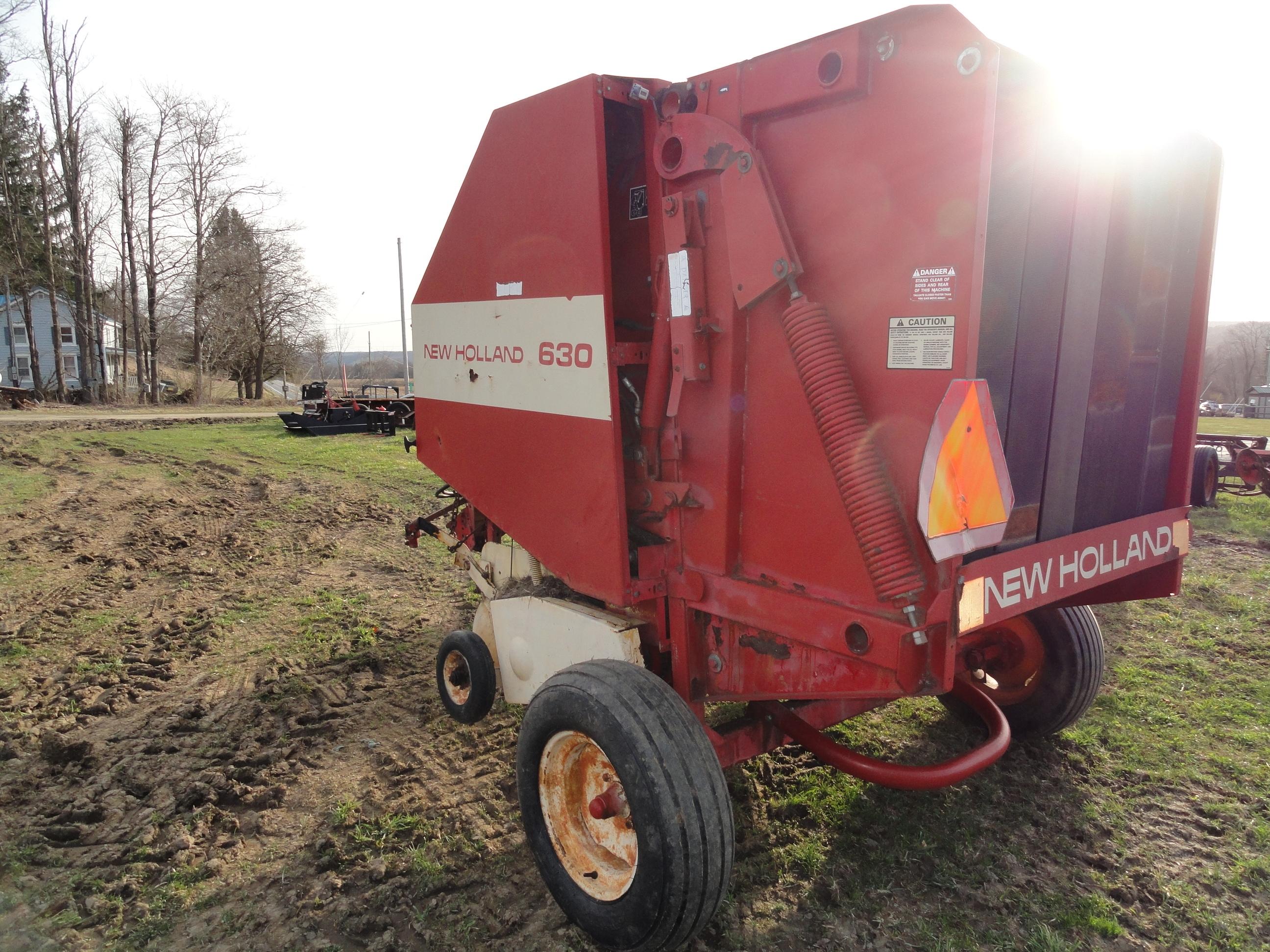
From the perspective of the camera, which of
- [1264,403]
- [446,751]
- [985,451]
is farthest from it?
[1264,403]

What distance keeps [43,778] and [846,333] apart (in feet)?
12.7

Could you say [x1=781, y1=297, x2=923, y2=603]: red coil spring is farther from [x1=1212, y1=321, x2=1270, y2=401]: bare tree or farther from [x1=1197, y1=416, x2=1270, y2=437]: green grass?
[x1=1212, y1=321, x2=1270, y2=401]: bare tree

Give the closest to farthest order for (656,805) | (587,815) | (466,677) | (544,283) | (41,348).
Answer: (656,805) < (587,815) < (544,283) < (466,677) < (41,348)

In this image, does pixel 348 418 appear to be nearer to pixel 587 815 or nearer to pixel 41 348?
pixel 587 815

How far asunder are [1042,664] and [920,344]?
237cm

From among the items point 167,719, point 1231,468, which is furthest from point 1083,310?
point 1231,468

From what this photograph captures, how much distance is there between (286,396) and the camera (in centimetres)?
3950

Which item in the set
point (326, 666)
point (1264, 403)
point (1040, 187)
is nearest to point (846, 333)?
point (1040, 187)

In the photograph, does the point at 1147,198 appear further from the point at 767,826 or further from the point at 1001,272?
the point at 767,826

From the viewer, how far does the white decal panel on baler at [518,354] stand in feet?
8.79

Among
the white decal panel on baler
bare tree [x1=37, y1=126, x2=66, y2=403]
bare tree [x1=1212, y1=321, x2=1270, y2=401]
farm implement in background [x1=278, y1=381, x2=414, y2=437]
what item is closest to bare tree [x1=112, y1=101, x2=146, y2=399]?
bare tree [x1=37, y1=126, x2=66, y2=403]

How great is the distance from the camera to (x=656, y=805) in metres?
2.18

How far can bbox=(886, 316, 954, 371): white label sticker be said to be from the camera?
1894mm

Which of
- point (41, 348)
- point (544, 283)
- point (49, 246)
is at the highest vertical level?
point (49, 246)
